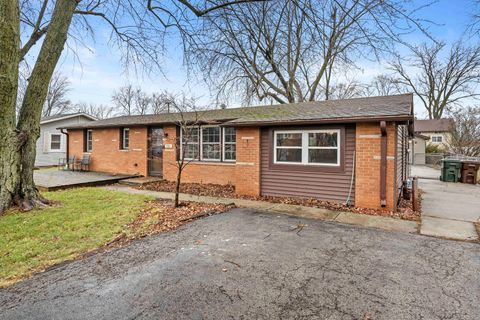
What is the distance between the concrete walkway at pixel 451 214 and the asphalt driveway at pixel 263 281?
610mm

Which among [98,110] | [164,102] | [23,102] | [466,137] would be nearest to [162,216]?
[23,102]

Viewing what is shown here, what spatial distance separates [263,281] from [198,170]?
8.72 metres

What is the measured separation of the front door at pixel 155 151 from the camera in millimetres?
13032

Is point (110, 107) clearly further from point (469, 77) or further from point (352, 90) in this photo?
point (469, 77)

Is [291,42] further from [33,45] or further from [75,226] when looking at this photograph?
[75,226]

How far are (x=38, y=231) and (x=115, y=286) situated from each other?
10.5 ft

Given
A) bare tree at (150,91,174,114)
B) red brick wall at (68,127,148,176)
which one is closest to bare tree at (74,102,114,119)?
bare tree at (150,91,174,114)

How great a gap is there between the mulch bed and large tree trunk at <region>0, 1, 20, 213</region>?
181 inches

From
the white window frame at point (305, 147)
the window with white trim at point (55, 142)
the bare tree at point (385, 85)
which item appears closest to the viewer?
the white window frame at point (305, 147)

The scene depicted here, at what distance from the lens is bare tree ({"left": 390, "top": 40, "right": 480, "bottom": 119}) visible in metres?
28.8

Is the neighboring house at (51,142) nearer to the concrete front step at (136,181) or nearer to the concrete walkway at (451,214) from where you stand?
the concrete front step at (136,181)

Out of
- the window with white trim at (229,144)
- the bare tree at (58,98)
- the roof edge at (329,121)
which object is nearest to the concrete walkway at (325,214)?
the roof edge at (329,121)

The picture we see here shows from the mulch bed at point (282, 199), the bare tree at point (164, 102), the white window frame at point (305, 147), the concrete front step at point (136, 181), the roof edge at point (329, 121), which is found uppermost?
the bare tree at point (164, 102)

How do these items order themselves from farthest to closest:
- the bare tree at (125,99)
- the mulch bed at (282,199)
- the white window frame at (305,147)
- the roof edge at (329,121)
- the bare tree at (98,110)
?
the bare tree at (98,110) < the bare tree at (125,99) < the white window frame at (305,147) < the mulch bed at (282,199) < the roof edge at (329,121)
